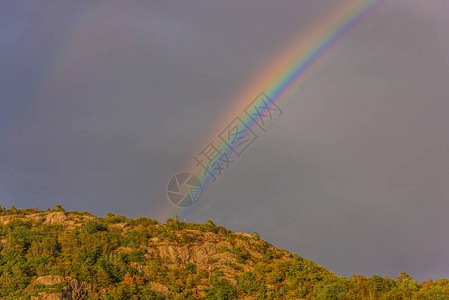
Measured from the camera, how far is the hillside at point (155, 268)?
7869 cm

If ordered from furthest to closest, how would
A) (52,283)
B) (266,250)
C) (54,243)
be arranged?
(266,250) → (54,243) → (52,283)

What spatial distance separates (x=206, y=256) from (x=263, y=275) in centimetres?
1110

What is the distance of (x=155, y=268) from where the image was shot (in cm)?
8569

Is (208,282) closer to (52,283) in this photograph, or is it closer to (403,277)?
(52,283)

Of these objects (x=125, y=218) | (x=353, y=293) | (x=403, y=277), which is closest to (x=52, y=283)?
(x=125, y=218)

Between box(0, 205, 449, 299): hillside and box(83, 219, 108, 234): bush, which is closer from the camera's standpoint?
box(0, 205, 449, 299): hillside

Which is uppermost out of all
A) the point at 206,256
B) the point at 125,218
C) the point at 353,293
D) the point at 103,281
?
the point at 125,218

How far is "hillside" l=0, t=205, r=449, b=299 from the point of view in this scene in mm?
78688

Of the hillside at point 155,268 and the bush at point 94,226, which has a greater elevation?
the bush at point 94,226

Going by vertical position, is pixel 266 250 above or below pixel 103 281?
above

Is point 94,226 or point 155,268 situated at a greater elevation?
point 94,226

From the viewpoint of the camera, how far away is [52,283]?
2980 inches

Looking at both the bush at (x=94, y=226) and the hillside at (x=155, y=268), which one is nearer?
the hillside at (x=155, y=268)

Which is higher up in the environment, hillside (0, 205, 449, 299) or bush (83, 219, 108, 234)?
bush (83, 219, 108, 234)
